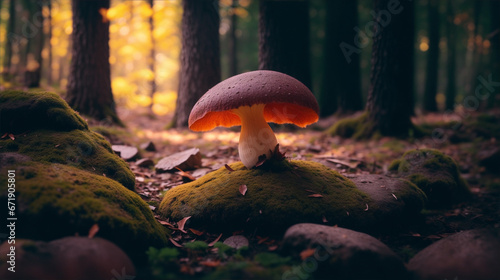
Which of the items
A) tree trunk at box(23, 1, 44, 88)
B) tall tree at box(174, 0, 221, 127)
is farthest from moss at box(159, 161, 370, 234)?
tree trunk at box(23, 1, 44, 88)

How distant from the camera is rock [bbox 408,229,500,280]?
1.95 metres

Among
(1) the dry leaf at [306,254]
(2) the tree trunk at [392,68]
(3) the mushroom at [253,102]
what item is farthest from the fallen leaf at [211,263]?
(2) the tree trunk at [392,68]

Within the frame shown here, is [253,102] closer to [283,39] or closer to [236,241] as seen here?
[236,241]

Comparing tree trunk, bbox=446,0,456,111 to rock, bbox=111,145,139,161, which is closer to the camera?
rock, bbox=111,145,139,161

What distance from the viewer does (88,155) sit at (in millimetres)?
3312

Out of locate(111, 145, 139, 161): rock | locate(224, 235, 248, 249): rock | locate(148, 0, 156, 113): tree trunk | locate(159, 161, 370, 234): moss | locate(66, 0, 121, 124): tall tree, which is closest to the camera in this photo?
locate(224, 235, 248, 249): rock

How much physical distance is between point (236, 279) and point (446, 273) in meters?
1.46

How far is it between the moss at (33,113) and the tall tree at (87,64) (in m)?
4.06

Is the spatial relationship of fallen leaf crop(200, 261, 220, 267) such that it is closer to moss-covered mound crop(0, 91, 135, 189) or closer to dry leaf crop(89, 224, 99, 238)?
dry leaf crop(89, 224, 99, 238)

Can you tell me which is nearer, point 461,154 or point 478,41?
point 461,154

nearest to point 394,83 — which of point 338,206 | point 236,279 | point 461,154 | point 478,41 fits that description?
point 461,154

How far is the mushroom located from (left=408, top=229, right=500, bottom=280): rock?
1.62 meters

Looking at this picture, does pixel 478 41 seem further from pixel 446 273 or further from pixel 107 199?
pixel 107 199

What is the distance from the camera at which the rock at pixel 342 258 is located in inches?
79.7
